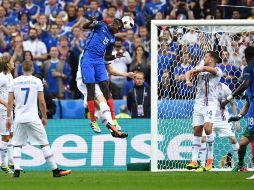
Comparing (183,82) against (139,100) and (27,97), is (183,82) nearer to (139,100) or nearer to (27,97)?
(139,100)

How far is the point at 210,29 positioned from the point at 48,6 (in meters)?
8.67

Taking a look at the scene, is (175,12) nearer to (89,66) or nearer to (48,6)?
(48,6)

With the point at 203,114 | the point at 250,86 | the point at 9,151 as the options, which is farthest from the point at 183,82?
the point at 250,86

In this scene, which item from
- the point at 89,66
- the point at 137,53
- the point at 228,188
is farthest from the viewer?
the point at 137,53

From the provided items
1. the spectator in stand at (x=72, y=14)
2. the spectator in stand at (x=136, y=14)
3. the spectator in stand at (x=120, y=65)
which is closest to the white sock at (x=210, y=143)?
the spectator in stand at (x=120, y=65)

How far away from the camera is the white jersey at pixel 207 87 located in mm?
21391

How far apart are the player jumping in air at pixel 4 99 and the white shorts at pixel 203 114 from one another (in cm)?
427

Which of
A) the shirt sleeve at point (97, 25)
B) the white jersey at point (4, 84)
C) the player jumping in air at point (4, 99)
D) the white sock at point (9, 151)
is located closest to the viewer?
the shirt sleeve at point (97, 25)

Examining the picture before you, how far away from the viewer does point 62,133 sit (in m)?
24.2

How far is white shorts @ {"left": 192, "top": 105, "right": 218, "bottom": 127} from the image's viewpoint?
21219 mm

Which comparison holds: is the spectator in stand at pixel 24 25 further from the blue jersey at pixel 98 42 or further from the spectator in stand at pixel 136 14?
the blue jersey at pixel 98 42

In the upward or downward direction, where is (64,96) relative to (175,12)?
downward

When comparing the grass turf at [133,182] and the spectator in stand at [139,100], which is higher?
the spectator in stand at [139,100]

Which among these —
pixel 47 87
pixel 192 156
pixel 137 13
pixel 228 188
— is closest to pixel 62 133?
pixel 47 87
